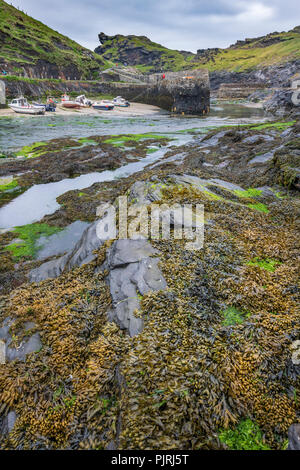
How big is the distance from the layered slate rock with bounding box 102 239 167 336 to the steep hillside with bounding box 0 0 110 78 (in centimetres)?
7243

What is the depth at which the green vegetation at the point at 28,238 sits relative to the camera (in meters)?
7.14

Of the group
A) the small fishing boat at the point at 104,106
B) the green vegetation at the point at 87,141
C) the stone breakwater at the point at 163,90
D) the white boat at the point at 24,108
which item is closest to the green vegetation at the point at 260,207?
the green vegetation at the point at 87,141

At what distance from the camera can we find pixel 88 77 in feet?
260

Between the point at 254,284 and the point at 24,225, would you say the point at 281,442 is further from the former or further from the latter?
the point at 24,225

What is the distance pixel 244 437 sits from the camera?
2.18 meters

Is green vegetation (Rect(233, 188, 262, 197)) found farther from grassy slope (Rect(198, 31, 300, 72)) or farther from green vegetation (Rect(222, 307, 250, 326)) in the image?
grassy slope (Rect(198, 31, 300, 72))

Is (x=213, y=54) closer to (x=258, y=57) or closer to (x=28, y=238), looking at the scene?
(x=258, y=57)

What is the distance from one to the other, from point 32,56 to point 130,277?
86525mm

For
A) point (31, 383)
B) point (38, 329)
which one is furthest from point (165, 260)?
point (31, 383)

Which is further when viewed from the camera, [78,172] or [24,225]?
[78,172]

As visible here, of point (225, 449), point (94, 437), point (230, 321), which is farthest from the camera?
point (230, 321)

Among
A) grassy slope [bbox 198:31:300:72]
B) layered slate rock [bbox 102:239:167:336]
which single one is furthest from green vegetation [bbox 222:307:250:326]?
grassy slope [bbox 198:31:300:72]

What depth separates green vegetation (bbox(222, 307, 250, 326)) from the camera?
3.13 meters

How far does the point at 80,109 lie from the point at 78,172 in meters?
41.9
